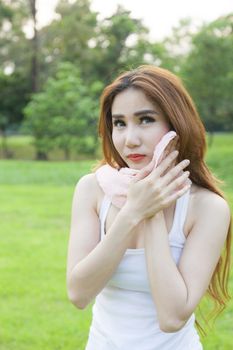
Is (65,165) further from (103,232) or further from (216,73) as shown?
(103,232)

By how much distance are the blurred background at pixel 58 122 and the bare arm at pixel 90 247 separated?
7.91 ft

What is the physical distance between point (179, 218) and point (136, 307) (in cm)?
26

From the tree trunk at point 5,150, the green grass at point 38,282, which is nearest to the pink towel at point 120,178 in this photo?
the green grass at point 38,282

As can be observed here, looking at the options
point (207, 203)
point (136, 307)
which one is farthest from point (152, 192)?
point (136, 307)

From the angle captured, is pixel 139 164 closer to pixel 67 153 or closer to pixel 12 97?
pixel 67 153

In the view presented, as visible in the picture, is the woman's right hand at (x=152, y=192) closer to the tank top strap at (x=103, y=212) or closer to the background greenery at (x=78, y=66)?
the tank top strap at (x=103, y=212)

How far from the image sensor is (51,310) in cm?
448

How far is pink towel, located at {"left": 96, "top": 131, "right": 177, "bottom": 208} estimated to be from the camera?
1.42 meters

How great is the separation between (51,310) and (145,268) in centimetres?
319

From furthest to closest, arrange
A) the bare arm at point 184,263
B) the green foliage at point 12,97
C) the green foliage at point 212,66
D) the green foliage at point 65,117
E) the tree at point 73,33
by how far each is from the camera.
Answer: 1. the green foliage at point 12,97
2. the tree at point 73,33
3. the green foliage at point 65,117
4. the green foliage at point 212,66
5. the bare arm at point 184,263

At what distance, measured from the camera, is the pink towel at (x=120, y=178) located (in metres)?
1.42

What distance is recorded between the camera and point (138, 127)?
1463 millimetres

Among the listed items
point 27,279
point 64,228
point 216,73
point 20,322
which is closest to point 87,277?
point 20,322

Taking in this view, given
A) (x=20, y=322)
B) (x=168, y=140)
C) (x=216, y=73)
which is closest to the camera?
(x=168, y=140)
